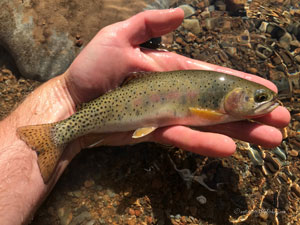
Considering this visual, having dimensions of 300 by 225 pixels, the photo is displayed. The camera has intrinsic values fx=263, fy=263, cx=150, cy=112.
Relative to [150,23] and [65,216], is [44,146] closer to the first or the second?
[65,216]

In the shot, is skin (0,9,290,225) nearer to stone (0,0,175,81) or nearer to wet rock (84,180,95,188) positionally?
wet rock (84,180,95,188)

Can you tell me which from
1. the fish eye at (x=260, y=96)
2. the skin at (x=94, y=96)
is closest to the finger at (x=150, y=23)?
the skin at (x=94, y=96)

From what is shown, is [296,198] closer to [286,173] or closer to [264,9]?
[286,173]

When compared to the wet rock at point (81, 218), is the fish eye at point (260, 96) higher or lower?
higher

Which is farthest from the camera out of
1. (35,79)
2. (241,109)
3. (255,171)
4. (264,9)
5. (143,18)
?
(264,9)

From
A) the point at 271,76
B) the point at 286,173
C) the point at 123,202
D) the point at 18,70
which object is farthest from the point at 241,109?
the point at 18,70

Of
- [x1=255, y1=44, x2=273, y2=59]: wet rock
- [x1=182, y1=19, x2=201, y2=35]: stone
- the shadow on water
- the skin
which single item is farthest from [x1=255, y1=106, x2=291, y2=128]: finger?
[x1=182, y1=19, x2=201, y2=35]: stone

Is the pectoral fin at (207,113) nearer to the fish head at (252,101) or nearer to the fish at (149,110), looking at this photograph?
the fish at (149,110)

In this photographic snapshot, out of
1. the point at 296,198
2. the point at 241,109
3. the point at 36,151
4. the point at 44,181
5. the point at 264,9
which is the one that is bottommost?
the point at 296,198
